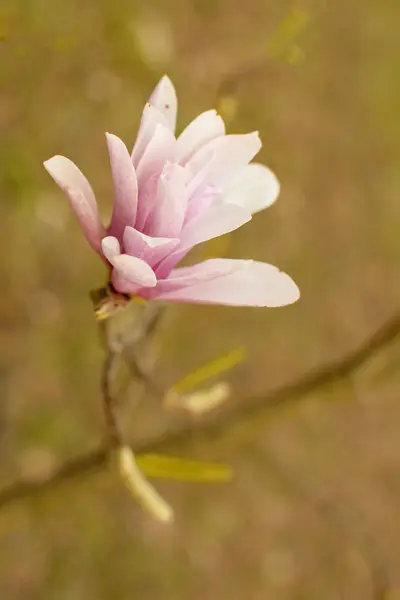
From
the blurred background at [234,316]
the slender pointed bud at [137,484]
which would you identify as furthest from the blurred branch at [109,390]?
the blurred background at [234,316]

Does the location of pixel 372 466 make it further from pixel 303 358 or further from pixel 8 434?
pixel 8 434

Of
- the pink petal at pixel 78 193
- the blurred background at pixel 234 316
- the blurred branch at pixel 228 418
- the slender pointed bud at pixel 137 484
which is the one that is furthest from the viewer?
the blurred background at pixel 234 316

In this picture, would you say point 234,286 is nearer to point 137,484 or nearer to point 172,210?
point 172,210

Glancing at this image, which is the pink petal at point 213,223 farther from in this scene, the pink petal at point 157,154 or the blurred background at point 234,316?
the blurred background at point 234,316

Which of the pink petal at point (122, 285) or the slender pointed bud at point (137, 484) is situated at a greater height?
the pink petal at point (122, 285)

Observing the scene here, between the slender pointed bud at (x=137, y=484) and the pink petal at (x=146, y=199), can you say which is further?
the slender pointed bud at (x=137, y=484)

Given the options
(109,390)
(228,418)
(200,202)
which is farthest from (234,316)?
(200,202)

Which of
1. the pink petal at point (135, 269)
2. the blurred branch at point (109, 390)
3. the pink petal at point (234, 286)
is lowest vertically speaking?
the blurred branch at point (109, 390)

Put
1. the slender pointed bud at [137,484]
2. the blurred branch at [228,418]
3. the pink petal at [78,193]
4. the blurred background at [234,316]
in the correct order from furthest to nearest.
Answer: the blurred background at [234,316], the blurred branch at [228,418], the slender pointed bud at [137,484], the pink petal at [78,193]

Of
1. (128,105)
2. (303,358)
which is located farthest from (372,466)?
(128,105)
